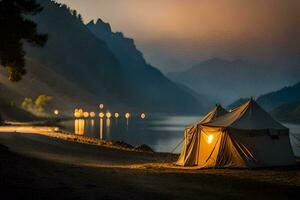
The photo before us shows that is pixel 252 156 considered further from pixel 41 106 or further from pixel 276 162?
pixel 41 106

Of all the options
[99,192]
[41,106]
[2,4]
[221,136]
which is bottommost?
[99,192]

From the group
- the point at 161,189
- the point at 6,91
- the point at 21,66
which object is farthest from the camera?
the point at 6,91

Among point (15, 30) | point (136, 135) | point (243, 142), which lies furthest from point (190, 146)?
point (136, 135)

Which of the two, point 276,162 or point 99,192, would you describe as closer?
point 99,192

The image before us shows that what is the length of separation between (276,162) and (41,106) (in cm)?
9720

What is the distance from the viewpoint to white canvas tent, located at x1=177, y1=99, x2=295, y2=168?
22656 millimetres

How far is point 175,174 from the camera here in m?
19.2

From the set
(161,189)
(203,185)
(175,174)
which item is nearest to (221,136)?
(175,174)

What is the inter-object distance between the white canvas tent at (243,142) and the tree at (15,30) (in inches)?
392

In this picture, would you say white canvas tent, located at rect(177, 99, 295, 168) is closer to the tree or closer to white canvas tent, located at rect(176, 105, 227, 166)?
white canvas tent, located at rect(176, 105, 227, 166)

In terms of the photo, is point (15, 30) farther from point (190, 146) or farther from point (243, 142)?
point (243, 142)

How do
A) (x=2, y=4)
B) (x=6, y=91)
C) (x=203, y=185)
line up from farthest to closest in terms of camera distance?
(x=6, y=91) → (x=2, y=4) → (x=203, y=185)

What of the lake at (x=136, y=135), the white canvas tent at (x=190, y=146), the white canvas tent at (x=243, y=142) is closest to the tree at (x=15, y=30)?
the white canvas tent at (x=190, y=146)

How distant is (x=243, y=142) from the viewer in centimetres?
2284
